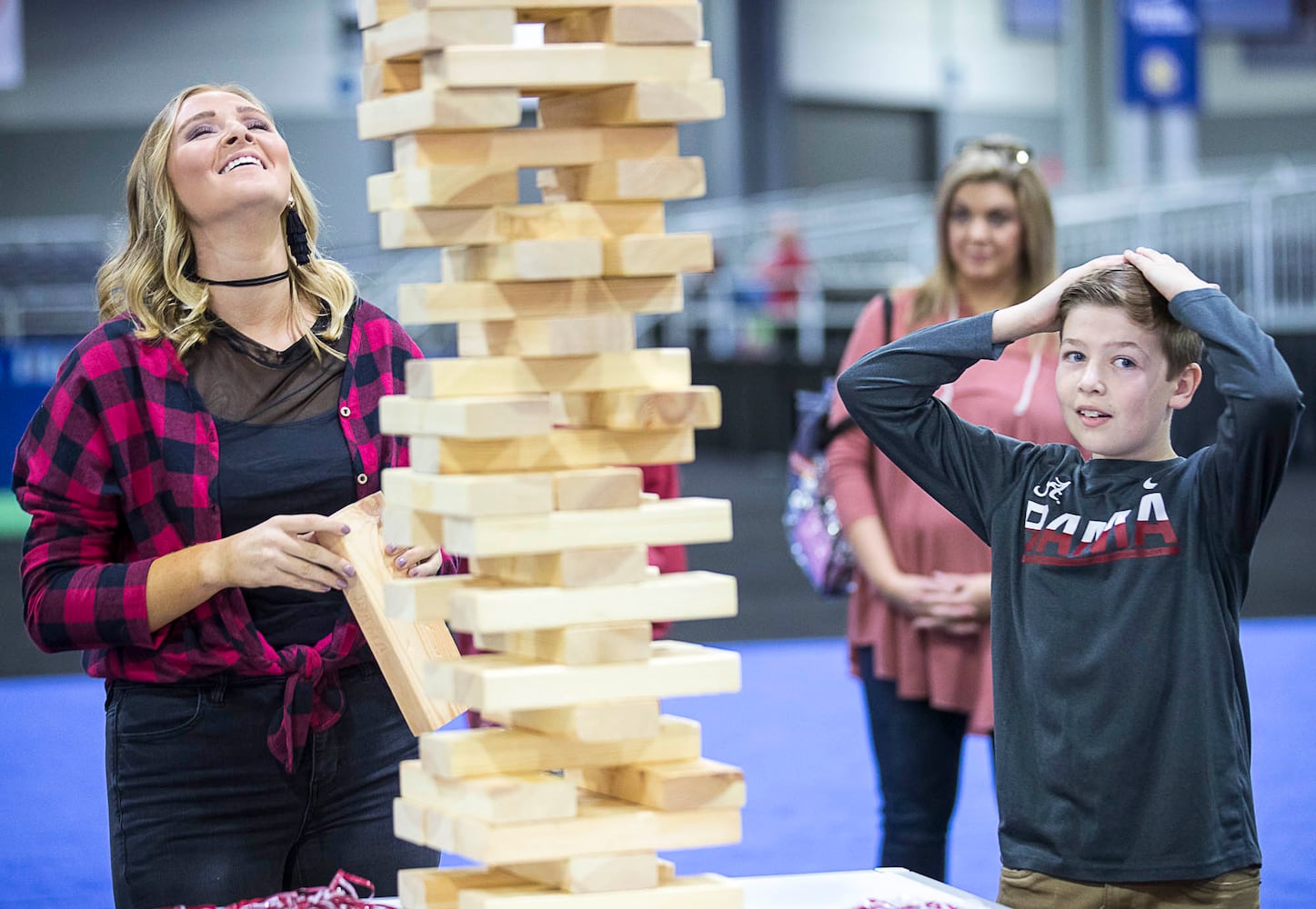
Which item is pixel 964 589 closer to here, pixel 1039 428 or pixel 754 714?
pixel 1039 428

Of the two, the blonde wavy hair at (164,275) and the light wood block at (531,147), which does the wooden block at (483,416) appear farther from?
the blonde wavy hair at (164,275)

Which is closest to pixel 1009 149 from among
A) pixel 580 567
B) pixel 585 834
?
pixel 580 567

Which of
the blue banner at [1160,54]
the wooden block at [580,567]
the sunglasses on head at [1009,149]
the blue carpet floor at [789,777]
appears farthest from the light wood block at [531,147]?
the blue banner at [1160,54]

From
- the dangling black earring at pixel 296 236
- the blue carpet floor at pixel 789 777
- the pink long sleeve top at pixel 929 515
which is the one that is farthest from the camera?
the blue carpet floor at pixel 789 777

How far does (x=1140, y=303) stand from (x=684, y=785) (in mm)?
877

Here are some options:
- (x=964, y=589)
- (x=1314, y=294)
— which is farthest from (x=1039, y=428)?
(x=1314, y=294)

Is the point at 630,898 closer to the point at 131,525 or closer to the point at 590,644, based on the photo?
the point at 590,644

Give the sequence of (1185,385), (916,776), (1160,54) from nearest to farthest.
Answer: (1185,385), (916,776), (1160,54)

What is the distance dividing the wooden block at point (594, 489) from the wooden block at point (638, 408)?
0.18 ft

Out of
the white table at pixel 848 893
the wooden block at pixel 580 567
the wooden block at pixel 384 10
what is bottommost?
the white table at pixel 848 893

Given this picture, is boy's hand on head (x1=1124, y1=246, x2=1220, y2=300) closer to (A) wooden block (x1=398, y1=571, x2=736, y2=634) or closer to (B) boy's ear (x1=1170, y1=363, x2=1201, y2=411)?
(B) boy's ear (x1=1170, y1=363, x2=1201, y2=411)

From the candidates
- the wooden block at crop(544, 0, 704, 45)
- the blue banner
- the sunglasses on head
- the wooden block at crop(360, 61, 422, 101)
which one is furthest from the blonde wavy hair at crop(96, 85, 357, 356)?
the blue banner

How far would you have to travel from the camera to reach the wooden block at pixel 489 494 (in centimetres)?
169

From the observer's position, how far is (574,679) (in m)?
1.70
